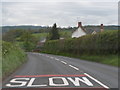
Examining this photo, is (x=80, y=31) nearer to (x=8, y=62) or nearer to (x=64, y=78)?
(x=8, y=62)

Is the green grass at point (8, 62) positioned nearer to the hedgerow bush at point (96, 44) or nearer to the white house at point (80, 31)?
the hedgerow bush at point (96, 44)

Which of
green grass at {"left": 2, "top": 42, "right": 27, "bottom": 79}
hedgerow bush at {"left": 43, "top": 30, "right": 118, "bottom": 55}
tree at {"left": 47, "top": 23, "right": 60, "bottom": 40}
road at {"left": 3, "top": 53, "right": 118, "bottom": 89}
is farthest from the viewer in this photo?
tree at {"left": 47, "top": 23, "right": 60, "bottom": 40}

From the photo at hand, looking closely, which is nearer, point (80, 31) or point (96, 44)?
point (96, 44)

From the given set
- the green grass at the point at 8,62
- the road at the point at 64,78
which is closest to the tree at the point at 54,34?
the green grass at the point at 8,62

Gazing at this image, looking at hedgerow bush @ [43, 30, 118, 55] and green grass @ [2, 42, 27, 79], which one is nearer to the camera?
green grass @ [2, 42, 27, 79]

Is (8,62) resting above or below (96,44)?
Result: below

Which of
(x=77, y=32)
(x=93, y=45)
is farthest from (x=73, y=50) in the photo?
(x=77, y=32)

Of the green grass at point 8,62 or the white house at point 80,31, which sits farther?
the white house at point 80,31

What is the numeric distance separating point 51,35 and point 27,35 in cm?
1418

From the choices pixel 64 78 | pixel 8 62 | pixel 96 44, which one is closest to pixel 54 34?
pixel 96 44

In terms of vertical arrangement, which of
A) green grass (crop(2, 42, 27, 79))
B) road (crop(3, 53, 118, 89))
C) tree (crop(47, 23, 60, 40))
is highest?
tree (crop(47, 23, 60, 40))

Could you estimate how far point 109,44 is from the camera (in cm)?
2589

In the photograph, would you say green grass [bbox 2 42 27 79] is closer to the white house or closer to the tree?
the white house

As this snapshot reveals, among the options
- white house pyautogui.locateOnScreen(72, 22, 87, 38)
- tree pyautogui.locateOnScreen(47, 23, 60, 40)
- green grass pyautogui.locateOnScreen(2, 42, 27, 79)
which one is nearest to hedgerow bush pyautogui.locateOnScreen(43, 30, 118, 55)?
green grass pyautogui.locateOnScreen(2, 42, 27, 79)
